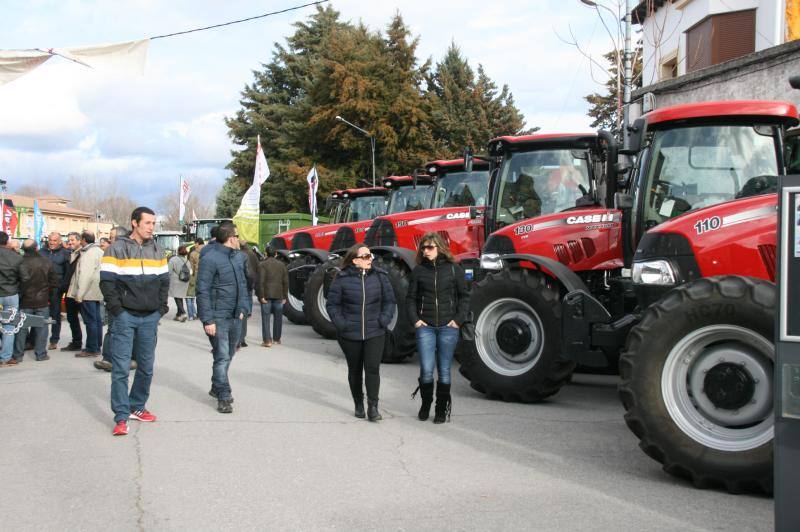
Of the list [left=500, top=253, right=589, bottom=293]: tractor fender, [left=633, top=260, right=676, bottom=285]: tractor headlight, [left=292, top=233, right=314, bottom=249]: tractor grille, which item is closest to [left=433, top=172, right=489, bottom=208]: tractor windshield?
[left=500, top=253, right=589, bottom=293]: tractor fender

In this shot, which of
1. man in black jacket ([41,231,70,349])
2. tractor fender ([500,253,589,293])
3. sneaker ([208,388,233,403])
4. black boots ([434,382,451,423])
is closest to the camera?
black boots ([434,382,451,423])

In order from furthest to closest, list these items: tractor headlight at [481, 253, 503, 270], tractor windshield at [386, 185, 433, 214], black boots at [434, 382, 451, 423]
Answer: tractor windshield at [386, 185, 433, 214]
tractor headlight at [481, 253, 503, 270]
black boots at [434, 382, 451, 423]

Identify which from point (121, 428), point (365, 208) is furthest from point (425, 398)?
point (365, 208)

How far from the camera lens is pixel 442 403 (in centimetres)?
750

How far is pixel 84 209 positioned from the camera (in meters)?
121

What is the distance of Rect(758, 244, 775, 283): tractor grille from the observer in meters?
5.75

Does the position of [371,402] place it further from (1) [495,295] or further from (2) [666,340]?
(2) [666,340]

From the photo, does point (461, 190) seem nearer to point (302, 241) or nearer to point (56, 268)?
point (56, 268)

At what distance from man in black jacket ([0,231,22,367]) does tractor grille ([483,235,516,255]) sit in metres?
6.48

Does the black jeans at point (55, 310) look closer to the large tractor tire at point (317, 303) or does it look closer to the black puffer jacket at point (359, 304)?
the large tractor tire at point (317, 303)

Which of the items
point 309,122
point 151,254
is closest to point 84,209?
point 309,122

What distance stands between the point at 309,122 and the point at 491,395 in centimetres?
3708

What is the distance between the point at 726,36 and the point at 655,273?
708 inches

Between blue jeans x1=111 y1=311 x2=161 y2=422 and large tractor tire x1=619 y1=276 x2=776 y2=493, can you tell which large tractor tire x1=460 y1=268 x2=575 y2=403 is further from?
blue jeans x1=111 y1=311 x2=161 y2=422
